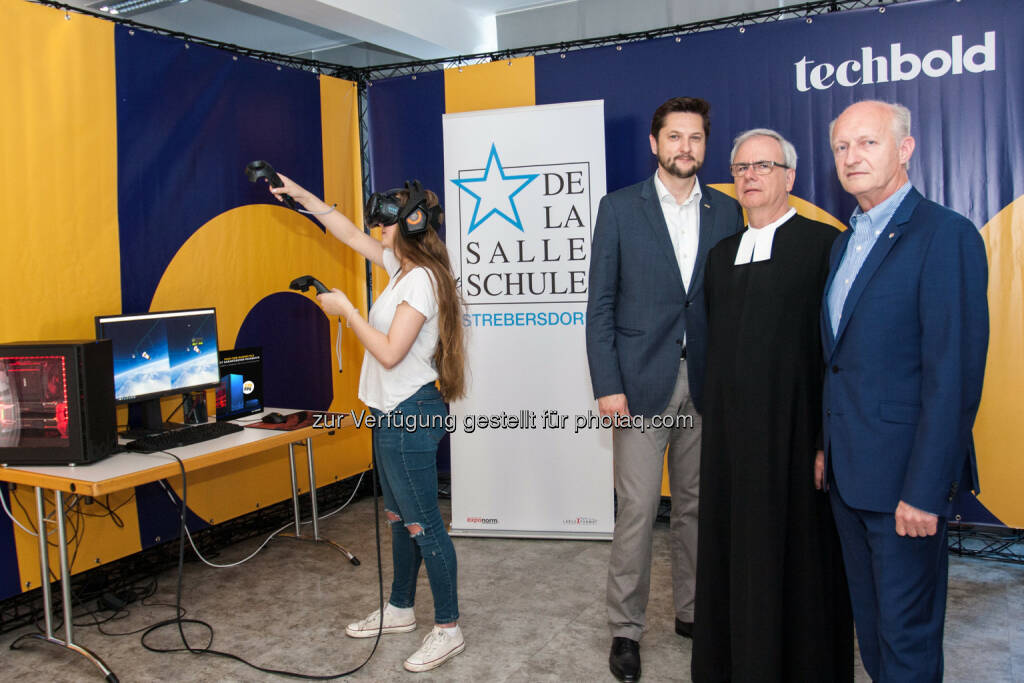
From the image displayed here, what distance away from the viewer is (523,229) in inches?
152

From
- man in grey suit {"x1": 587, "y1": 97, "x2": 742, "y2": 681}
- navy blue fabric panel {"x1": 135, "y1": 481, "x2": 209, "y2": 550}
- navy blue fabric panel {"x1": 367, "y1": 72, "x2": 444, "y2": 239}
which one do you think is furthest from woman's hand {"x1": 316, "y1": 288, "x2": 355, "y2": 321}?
navy blue fabric panel {"x1": 367, "y1": 72, "x2": 444, "y2": 239}

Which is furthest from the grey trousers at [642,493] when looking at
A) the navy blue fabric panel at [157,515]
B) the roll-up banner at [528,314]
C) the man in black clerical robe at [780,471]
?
the navy blue fabric panel at [157,515]

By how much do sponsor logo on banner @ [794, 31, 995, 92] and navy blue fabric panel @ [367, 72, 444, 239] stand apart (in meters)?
2.00

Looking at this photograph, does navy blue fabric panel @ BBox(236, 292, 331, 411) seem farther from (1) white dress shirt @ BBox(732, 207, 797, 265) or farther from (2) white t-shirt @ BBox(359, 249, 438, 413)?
(1) white dress shirt @ BBox(732, 207, 797, 265)

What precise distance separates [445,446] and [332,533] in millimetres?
912

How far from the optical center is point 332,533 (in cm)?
419

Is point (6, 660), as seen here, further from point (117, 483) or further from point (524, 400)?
point (524, 400)

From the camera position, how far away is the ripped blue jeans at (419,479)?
2.50 m

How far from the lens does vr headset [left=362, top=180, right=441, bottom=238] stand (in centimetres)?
248

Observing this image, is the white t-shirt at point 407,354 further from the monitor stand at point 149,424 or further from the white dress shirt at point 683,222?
the monitor stand at point 149,424

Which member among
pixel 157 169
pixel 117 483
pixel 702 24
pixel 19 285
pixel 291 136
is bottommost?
pixel 117 483

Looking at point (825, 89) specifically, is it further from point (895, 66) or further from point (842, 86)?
point (895, 66)

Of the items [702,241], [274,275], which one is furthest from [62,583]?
[702,241]

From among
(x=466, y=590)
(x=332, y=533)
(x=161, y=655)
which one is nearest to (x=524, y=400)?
(x=466, y=590)
